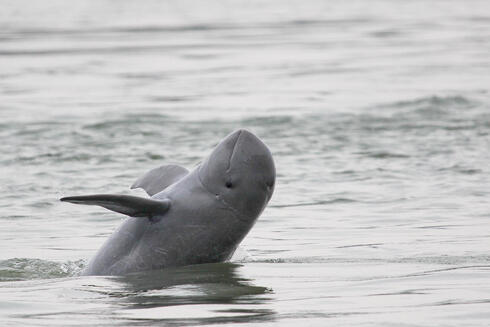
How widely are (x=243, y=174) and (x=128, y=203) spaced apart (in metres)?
0.84

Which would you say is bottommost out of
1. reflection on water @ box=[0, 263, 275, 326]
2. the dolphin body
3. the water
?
the water

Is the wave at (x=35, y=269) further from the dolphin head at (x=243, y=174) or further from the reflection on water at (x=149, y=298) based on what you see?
the dolphin head at (x=243, y=174)

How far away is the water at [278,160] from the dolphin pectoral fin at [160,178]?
2.66ft

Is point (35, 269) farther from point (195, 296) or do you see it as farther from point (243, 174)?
point (243, 174)

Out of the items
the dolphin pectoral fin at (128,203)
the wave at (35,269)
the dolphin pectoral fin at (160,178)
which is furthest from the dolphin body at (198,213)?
the wave at (35,269)

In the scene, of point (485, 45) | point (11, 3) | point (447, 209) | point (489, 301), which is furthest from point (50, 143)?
point (11, 3)

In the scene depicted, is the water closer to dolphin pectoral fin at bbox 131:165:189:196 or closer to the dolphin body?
the dolphin body

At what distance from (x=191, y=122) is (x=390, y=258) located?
9.72 m

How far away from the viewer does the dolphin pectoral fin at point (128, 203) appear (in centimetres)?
877

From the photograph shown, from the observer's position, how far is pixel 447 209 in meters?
13.0

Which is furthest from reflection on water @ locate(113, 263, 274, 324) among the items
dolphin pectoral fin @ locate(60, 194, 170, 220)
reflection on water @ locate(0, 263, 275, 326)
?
dolphin pectoral fin @ locate(60, 194, 170, 220)

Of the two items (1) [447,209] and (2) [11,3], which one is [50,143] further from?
(2) [11,3]

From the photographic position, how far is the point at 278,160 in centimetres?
1662

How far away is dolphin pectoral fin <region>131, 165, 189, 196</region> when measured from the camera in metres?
10.1
